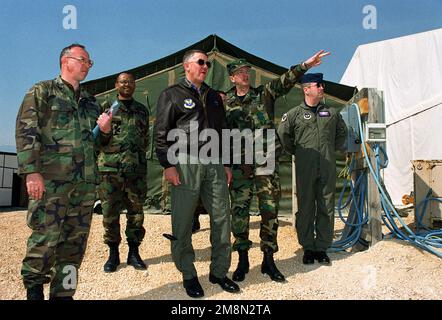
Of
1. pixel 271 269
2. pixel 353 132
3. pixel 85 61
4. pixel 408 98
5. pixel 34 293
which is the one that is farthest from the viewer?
pixel 408 98

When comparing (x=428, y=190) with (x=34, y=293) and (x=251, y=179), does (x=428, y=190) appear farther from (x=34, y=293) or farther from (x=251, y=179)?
(x=34, y=293)

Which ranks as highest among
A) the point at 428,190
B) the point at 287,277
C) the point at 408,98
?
the point at 408,98

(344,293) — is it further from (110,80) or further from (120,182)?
(110,80)

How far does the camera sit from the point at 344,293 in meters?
2.92

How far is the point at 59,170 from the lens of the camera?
8.46 ft

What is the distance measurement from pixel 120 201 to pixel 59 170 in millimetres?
1086

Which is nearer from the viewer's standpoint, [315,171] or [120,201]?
[120,201]

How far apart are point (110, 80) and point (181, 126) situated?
3995 mm

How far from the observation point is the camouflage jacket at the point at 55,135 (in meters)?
2.45

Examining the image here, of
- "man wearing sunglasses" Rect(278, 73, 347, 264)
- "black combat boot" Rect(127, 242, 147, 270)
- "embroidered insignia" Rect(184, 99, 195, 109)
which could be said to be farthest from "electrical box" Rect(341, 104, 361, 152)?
"black combat boot" Rect(127, 242, 147, 270)

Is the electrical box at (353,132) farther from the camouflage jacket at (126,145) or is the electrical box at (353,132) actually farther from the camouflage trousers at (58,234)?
the camouflage trousers at (58,234)

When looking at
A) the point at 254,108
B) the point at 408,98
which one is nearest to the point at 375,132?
the point at 254,108

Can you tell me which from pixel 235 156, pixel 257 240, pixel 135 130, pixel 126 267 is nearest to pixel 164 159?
pixel 235 156

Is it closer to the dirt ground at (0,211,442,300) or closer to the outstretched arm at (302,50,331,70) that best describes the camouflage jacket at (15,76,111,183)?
the dirt ground at (0,211,442,300)
